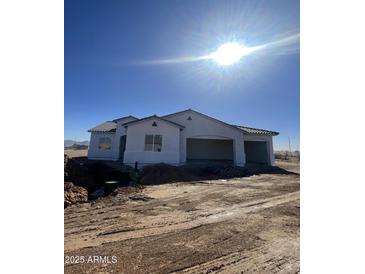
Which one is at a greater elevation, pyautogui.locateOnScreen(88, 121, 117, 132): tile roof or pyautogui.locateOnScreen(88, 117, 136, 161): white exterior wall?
pyautogui.locateOnScreen(88, 121, 117, 132): tile roof

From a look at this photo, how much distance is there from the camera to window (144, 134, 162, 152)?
40.2 feet

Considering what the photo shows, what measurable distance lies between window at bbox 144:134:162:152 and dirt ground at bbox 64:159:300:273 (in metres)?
7.27

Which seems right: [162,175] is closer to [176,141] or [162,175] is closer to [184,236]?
[176,141]

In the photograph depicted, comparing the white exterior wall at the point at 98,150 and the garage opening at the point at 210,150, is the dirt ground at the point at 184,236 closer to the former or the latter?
the white exterior wall at the point at 98,150

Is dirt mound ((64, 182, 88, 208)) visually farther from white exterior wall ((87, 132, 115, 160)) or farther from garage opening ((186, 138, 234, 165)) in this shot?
garage opening ((186, 138, 234, 165))

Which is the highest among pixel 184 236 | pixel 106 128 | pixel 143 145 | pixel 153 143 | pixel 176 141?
pixel 106 128

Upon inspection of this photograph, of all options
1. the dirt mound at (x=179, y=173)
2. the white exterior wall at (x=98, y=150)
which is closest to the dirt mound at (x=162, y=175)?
the dirt mound at (x=179, y=173)

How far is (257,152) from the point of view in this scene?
53.0 feet

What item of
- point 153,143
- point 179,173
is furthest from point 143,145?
point 179,173

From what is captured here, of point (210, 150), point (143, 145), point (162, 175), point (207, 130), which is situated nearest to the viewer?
point (162, 175)

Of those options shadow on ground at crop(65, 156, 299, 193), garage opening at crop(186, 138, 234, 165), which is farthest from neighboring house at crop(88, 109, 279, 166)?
shadow on ground at crop(65, 156, 299, 193)

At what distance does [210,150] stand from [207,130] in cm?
358
